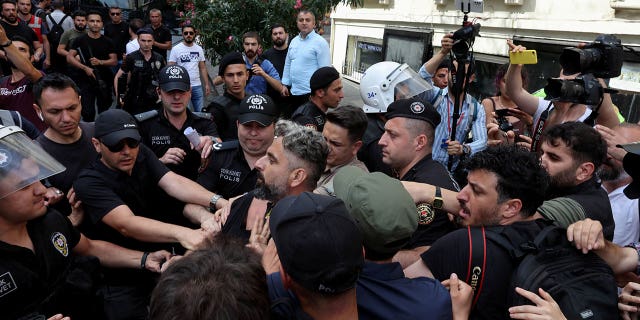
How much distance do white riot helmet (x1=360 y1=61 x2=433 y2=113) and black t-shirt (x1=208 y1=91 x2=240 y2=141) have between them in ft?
4.59

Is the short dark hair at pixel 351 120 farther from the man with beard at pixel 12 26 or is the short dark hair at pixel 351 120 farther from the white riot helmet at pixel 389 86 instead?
the man with beard at pixel 12 26

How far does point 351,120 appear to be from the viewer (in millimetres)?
3543

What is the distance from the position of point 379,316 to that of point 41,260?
1511mm

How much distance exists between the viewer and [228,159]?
3646mm

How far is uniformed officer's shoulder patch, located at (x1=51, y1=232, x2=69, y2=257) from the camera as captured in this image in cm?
230

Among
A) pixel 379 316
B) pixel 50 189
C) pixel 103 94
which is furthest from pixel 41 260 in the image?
pixel 103 94

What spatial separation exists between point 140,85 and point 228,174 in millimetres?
3696

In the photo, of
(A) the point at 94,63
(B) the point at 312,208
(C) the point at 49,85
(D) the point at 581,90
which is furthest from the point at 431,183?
(A) the point at 94,63

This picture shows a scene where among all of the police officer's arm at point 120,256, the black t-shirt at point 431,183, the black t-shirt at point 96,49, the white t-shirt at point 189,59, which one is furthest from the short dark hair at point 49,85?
the black t-shirt at point 96,49

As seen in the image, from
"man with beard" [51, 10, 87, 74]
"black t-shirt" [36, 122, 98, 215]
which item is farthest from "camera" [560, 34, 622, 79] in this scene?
"man with beard" [51, 10, 87, 74]

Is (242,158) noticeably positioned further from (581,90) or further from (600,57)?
(600,57)

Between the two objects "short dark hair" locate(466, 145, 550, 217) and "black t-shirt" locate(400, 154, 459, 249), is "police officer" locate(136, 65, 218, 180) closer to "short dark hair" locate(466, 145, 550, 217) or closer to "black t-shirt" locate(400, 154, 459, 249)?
"black t-shirt" locate(400, 154, 459, 249)

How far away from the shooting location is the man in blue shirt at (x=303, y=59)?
690cm

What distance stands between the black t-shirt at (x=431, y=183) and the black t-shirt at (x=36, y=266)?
180 centimetres
